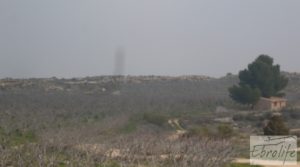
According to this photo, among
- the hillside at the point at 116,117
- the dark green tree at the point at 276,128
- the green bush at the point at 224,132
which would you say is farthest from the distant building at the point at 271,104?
the dark green tree at the point at 276,128

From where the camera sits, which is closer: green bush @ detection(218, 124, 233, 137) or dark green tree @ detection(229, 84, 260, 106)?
green bush @ detection(218, 124, 233, 137)

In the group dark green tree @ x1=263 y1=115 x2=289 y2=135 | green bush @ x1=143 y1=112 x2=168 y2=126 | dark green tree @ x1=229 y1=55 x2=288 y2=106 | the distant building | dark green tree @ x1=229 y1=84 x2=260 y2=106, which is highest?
dark green tree @ x1=229 y1=55 x2=288 y2=106

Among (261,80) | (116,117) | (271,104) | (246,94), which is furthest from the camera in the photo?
(261,80)

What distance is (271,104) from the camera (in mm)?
50000

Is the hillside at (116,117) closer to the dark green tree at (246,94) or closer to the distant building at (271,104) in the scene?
the dark green tree at (246,94)

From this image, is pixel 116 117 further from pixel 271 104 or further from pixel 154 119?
pixel 271 104

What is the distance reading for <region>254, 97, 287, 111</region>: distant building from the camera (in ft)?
164

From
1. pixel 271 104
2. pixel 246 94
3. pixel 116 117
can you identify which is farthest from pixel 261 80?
pixel 116 117

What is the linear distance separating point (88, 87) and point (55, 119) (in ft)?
98.9

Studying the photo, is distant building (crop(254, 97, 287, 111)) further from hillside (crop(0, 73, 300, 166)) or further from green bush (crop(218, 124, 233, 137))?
green bush (crop(218, 124, 233, 137))

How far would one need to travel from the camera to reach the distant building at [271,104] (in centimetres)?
5000

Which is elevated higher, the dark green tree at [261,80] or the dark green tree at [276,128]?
the dark green tree at [261,80]

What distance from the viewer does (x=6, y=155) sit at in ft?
65.5

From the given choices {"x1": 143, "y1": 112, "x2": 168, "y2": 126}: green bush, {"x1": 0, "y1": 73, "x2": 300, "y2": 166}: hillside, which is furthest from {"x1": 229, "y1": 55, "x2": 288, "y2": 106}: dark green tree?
{"x1": 143, "y1": 112, "x2": 168, "y2": 126}: green bush
